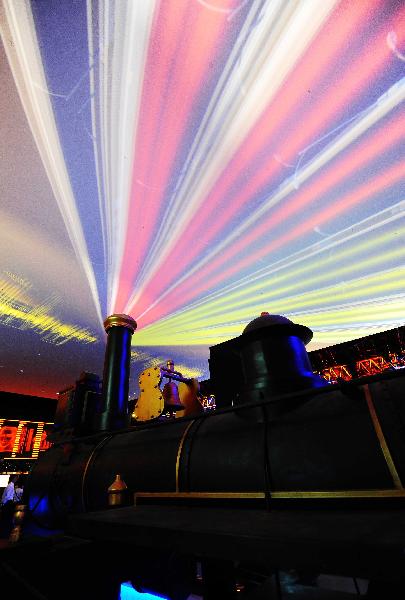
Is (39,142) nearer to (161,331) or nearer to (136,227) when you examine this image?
(136,227)

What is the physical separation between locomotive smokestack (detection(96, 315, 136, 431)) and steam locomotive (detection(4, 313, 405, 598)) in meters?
0.36

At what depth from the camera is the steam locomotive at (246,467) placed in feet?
4.74

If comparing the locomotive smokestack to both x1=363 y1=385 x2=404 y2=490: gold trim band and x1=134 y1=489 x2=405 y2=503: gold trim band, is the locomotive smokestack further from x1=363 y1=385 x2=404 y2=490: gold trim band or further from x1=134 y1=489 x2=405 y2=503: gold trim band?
x1=363 y1=385 x2=404 y2=490: gold trim band

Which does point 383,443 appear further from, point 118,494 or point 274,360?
point 118,494

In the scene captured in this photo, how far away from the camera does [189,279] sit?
4.90 meters

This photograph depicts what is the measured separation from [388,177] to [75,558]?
4401 millimetres

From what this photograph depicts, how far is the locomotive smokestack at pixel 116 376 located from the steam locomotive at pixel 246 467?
36cm

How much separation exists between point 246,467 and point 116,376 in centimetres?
256

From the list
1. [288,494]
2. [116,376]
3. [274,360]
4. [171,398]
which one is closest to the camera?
[288,494]

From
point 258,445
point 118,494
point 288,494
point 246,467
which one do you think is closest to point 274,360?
point 258,445

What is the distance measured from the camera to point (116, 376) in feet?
13.5

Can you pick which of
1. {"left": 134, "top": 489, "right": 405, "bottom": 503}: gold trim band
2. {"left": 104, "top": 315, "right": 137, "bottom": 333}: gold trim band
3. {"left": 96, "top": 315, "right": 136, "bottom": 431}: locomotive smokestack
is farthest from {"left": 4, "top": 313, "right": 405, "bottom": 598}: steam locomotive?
{"left": 104, "top": 315, "right": 137, "bottom": 333}: gold trim band

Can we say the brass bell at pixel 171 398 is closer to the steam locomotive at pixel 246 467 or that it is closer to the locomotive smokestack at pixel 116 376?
the steam locomotive at pixel 246 467

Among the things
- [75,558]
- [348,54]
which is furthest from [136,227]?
[75,558]
